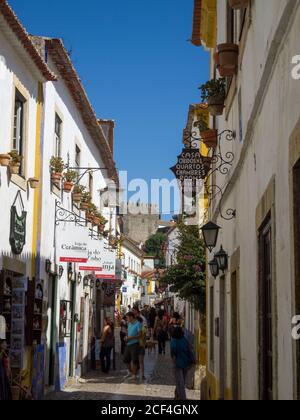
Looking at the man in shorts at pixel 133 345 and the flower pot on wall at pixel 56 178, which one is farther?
the man in shorts at pixel 133 345

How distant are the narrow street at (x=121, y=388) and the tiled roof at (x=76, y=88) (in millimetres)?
5582

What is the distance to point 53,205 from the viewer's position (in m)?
15.4

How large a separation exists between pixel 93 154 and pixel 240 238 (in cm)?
1398

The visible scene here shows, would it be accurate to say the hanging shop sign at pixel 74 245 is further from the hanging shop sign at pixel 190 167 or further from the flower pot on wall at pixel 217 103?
the flower pot on wall at pixel 217 103

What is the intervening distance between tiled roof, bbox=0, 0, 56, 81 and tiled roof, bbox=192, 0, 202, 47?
3253mm

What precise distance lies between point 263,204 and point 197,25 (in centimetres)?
967

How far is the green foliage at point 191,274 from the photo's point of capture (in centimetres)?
1997

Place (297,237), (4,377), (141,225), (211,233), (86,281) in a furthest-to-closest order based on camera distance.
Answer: (141,225) < (86,281) < (211,233) < (4,377) < (297,237)

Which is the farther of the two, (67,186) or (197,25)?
(67,186)

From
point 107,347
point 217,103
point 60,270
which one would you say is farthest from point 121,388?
point 217,103

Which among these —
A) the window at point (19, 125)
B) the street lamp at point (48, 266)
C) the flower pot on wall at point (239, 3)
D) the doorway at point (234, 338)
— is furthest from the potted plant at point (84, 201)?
the flower pot on wall at point (239, 3)

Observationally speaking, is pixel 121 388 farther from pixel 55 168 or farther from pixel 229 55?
pixel 229 55

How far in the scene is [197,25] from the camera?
15.3 metres

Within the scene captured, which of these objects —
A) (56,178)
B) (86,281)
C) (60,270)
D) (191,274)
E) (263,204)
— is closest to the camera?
(263,204)
